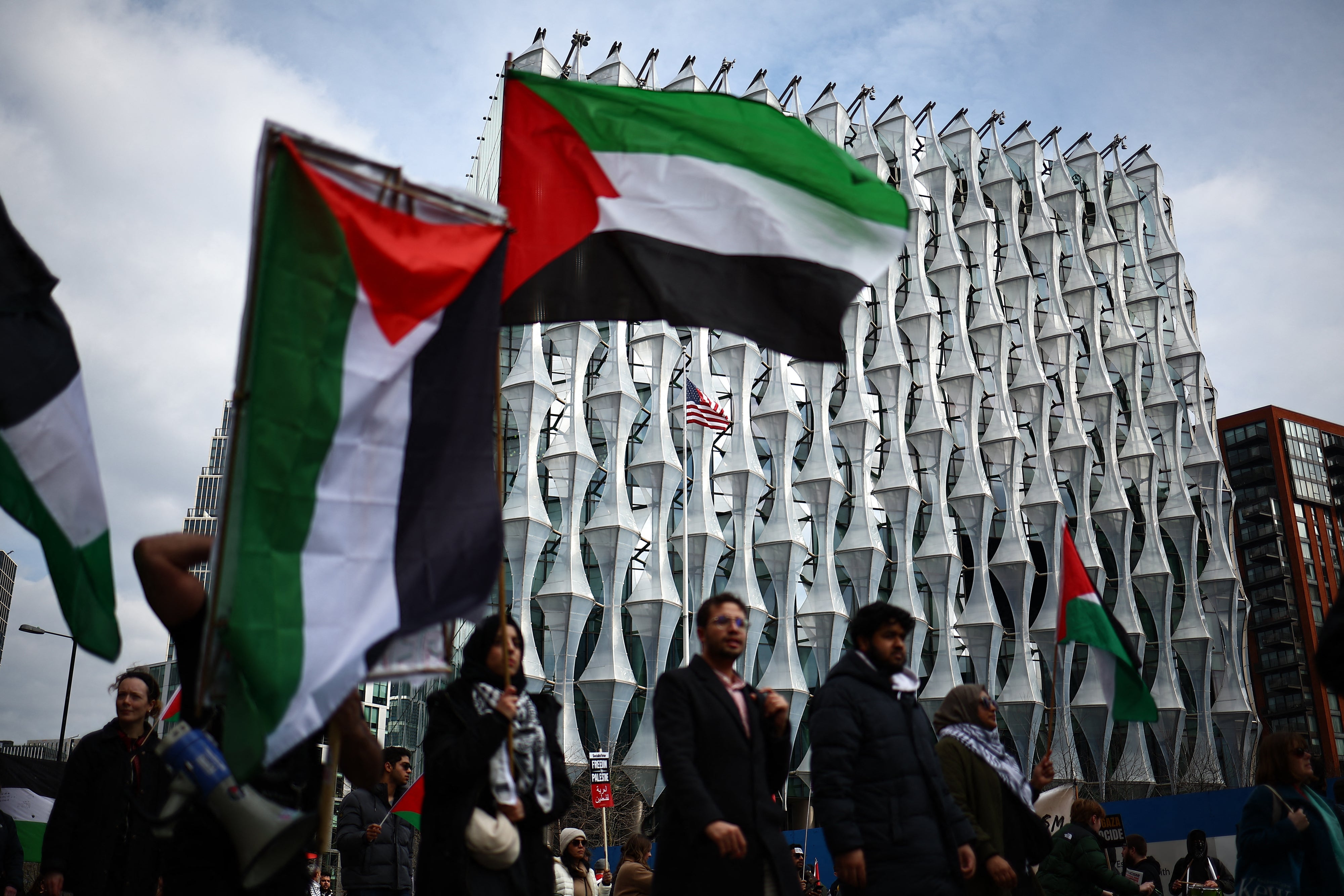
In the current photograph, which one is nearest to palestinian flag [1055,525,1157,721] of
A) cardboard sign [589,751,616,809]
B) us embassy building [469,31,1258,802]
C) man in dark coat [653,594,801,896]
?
man in dark coat [653,594,801,896]

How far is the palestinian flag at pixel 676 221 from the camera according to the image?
6.04 metres

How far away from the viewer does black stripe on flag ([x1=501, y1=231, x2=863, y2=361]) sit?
19.6 feet

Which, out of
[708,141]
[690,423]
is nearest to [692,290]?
[708,141]

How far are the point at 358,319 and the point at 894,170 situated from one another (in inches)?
2303

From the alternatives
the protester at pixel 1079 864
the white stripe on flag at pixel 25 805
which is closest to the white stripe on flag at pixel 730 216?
the protester at pixel 1079 864

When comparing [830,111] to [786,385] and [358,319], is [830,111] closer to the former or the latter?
[786,385]

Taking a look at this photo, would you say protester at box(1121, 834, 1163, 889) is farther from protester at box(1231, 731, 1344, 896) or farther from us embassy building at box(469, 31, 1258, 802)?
us embassy building at box(469, 31, 1258, 802)

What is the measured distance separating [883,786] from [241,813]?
2.91m

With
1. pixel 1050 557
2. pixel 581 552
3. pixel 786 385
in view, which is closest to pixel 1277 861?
pixel 581 552

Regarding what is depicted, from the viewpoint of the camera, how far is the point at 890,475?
2042 inches

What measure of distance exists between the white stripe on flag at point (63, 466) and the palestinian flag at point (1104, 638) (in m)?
6.90

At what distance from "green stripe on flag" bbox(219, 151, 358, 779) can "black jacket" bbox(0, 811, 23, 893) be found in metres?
5.83

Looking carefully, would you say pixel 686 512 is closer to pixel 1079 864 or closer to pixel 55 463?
pixel 1079 864

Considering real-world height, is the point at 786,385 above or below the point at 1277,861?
above
